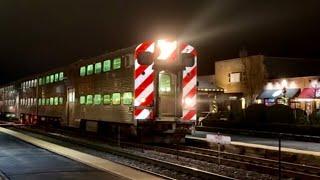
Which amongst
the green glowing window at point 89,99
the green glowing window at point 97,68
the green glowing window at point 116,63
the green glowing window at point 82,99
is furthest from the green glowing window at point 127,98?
the green glowing window at point 82,99

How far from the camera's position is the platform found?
1284cm

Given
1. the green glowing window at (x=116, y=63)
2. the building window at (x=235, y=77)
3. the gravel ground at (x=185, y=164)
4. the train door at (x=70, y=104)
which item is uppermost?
the building window at (x=235, y=77)

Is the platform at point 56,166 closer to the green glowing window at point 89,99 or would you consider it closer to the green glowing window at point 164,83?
the green glowing window at point 164,83

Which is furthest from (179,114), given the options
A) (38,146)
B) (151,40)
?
(38,146)

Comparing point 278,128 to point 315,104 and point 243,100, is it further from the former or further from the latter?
point 243,100

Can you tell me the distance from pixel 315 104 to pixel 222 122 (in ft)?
38.9

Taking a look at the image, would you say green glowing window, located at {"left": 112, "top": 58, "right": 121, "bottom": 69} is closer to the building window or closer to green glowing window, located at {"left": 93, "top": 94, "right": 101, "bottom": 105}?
green glowing window, located at {"left": 93, "top": 94, "right": 101, "bottom": 105}

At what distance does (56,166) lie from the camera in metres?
14.5

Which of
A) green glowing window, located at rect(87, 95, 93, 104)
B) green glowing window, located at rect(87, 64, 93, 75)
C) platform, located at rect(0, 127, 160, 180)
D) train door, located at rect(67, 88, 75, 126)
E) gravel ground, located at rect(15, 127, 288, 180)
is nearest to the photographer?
platform, located at rect(0, 127, 160, 180)

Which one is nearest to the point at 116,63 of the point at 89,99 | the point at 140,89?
the point at 140,89

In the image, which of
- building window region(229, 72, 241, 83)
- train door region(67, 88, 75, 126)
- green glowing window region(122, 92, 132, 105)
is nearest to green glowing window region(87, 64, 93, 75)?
train door region(67, 88, 75, 126)

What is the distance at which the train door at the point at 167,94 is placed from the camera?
66.7ft

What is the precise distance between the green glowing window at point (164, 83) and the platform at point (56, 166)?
420 cm

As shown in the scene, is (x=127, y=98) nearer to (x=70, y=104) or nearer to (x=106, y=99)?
(x=106, y=99)
